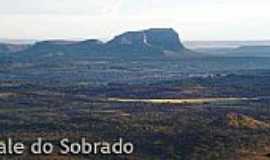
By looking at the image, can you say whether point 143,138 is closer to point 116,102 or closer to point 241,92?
point 116,102

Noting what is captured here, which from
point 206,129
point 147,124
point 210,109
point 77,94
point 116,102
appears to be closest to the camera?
point 206,129

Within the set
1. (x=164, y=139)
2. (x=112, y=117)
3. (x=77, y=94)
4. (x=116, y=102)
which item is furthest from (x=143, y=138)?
(x=77, y=94)

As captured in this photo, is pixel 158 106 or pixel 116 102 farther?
pixel 116 102

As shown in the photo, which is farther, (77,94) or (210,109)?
(77,94)

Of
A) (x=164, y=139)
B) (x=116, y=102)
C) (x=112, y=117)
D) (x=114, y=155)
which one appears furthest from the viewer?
(x=116, y=102)

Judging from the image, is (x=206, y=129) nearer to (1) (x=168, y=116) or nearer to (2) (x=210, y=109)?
(1) (x=168, y=116)

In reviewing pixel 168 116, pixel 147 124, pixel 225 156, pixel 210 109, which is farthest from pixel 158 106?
pixel 225 156

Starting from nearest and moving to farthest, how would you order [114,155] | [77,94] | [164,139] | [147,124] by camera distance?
[114,155], [164,139], [147,124], [77,94]

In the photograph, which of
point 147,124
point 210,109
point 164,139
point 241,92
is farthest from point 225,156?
point 241,92

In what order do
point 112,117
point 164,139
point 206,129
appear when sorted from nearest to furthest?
point 164,139 → point 206,129 → point 112,117
